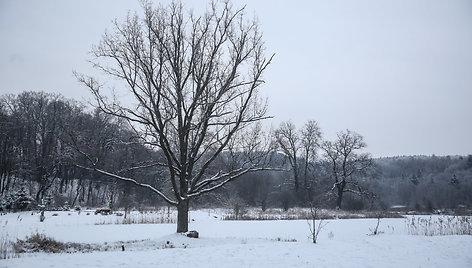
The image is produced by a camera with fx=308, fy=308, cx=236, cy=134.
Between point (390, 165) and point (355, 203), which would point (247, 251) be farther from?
point (390, 165)

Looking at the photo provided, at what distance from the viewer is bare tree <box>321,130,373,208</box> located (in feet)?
131

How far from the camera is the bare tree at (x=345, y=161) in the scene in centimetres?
4006

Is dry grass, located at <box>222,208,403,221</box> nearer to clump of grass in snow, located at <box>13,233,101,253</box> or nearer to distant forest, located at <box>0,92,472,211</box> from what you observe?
distant forest, located at <box>0,92,472,211</box>

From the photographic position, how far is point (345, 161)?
4184cm

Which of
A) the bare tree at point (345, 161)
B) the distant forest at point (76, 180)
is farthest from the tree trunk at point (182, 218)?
the bare tree at point (345, 161)

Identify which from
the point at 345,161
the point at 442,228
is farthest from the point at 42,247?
the point at 345,161

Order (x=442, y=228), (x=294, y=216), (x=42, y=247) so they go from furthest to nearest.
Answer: (x=294, y=216), (x=442, y=228), (x=42, y=247)

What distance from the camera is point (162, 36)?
40.6ft

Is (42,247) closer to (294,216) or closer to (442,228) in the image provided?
(442,228)

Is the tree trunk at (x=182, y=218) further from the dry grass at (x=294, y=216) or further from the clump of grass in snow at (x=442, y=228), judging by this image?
the clump of grass in snow at (x=442, y=228)

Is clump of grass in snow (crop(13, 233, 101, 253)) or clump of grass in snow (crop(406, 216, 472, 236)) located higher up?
clump of grass in snow (crop(13, 233, 101, 253))

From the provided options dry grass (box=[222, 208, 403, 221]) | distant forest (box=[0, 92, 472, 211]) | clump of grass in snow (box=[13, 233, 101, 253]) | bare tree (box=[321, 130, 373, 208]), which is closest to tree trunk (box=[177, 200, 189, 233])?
clump of grass in snow (box=[13, 233, 101, 253])

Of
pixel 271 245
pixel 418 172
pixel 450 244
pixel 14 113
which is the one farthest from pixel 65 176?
pixel 418 172

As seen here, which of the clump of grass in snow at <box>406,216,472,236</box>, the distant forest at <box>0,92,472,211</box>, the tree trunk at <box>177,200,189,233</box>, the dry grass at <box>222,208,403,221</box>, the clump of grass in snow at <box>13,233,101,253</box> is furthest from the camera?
the distant forest at <box>0,92,472,211</box>
